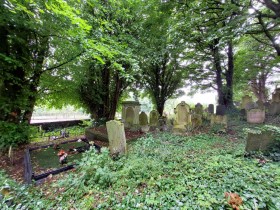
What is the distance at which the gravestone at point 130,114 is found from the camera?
8.73 meters

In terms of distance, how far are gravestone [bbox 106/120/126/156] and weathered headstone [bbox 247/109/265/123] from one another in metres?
7.24

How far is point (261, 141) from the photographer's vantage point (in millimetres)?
3969

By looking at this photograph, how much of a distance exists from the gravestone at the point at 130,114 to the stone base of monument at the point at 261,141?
5600 mm

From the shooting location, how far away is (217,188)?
254 centimetres

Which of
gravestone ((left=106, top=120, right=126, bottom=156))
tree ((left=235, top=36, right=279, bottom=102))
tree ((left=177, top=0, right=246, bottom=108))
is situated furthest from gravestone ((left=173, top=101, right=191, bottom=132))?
tree ((left=235, top=36, right=279, bottom=102))

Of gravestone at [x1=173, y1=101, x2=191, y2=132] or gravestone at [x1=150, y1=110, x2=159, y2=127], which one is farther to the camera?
gravestone at [x1=150, y1=110, x2=159, y2=127]

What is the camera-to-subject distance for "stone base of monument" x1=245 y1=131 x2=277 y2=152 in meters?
3.92

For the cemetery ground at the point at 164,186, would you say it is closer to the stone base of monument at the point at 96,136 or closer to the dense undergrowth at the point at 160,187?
the dense undergrowth at the point at 160,187

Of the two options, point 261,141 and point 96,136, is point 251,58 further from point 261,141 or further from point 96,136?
point 96,136

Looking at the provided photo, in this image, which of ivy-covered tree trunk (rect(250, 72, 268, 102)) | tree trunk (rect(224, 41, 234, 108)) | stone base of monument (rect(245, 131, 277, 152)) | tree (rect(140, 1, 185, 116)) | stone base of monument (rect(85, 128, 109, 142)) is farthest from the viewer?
ivy-covered tree trunk (rect(250, 72, 268, 102))

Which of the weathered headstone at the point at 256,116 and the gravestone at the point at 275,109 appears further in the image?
the gravestone at the point at 275,109

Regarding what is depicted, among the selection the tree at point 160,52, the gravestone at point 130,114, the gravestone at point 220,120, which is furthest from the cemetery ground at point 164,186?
the tree at point 160,52

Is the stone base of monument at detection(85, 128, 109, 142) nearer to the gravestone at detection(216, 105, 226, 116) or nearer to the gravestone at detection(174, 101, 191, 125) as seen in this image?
the gravestone at detection(174, 101, 191, 125)

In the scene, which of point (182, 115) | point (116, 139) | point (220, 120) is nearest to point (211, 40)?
point (182, 115)
